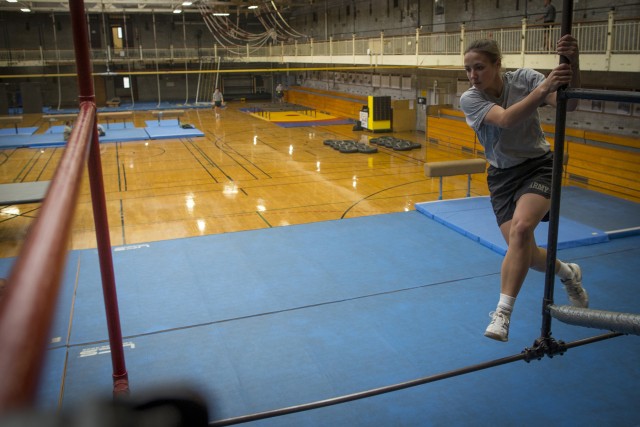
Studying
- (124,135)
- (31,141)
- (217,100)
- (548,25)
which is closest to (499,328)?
(548,25)

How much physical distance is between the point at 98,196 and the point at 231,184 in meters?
11.1

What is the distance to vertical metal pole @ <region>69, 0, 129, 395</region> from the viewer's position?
261 centimetres

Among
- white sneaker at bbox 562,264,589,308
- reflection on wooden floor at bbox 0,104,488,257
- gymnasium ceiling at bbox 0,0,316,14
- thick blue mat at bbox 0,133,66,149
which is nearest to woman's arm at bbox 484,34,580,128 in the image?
white sneaker at bbox 562,264,589,308

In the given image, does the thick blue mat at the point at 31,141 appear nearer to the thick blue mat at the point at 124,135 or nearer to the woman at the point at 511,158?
the thick blue mat at the point at 124,135

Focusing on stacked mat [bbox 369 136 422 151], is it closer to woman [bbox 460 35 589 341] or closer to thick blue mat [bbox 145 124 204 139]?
thick blue mat [bbox 145 124 204 139]

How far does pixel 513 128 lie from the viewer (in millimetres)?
3334

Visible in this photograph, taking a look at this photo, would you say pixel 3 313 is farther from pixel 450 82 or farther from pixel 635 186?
pixel 450 82

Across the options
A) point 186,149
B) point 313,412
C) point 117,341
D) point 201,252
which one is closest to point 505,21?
point 186,149

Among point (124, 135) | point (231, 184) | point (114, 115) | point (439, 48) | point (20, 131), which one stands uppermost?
point (439, 48)

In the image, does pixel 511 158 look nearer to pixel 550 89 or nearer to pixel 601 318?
pixel 550 89

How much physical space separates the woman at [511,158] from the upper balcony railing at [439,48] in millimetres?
8134

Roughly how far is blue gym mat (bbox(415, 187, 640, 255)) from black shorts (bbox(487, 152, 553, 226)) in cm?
466

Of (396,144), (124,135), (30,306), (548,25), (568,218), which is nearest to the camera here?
(30,306)

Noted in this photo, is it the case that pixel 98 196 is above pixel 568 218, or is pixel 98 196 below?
above
